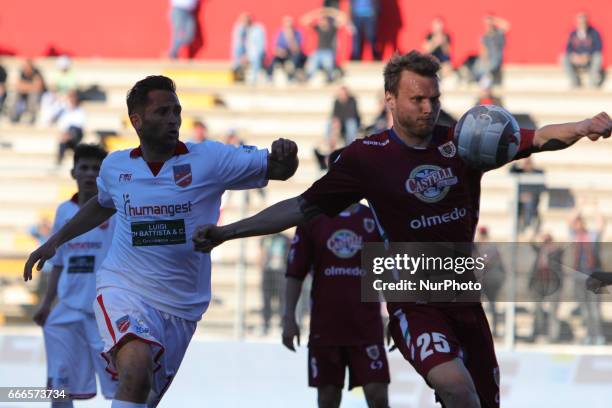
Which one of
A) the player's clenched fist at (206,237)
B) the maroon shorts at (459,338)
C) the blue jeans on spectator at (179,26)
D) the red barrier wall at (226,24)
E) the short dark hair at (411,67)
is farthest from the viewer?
the blue jeans on spectator at (179,26)

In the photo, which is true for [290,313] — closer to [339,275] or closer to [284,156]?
[339,275]

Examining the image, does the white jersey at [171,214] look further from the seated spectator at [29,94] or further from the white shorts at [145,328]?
the seated spectator at [29,94]

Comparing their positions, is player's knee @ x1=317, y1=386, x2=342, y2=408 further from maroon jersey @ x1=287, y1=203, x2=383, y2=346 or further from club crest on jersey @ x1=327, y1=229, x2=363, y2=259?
club crest on jersey @ x1=327, y1=229, x2=363, y2=259

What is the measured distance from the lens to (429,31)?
2345 cm

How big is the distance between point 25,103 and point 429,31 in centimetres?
785

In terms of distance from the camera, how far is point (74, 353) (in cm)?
953

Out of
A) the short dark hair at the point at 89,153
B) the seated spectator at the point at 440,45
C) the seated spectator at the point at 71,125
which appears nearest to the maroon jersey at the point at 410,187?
the short dark hair at the point at 89,153

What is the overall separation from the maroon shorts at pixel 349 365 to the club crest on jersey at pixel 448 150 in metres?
2.98

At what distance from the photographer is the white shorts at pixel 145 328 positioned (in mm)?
6688

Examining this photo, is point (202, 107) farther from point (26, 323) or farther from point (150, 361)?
point (150, 361)

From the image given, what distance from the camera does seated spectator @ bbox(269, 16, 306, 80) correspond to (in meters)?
22.6

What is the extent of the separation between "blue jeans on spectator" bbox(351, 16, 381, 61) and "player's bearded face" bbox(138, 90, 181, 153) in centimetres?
1625

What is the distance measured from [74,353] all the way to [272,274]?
3664 mm

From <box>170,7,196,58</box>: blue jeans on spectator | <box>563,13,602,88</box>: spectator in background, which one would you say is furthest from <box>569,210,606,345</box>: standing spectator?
<box>170,7,196,58</box>: blue jeans on spectator
